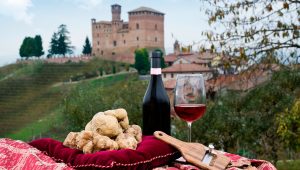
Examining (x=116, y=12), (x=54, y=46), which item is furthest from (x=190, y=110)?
(x=116, y=12)

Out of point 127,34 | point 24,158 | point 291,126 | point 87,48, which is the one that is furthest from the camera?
point 127,34

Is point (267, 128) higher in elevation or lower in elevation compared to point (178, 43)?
lower

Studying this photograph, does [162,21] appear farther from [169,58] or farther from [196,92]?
[196,92]

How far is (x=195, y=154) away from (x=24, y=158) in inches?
19.0

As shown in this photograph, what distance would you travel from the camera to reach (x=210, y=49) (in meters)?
5.65

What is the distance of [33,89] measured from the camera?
136ft

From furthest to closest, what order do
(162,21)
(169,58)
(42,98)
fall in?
1. (162,21)
2. (42,98)
3. (169,58)

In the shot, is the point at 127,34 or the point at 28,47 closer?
the point at 28,47

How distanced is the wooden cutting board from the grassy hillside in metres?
33.7

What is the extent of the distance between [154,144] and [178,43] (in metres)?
4.49

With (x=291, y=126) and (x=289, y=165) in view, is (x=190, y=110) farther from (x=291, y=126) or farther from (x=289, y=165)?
(x=289, y=165)

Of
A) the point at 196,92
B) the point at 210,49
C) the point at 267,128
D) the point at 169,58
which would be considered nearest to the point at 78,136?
the point at 196,92

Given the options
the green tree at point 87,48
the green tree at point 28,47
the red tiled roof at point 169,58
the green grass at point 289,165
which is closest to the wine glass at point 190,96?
the green grass at point 289,165

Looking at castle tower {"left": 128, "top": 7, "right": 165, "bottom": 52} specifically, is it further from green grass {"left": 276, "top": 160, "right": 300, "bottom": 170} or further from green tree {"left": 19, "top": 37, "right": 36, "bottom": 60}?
green grass {"left": 276, "top": 160, "right": 300, "bottom": 170}
